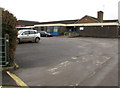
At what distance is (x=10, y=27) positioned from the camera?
627cm

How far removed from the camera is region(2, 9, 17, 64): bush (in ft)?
19.9

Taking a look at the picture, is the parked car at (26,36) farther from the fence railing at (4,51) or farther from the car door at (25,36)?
the fence railing at (4,51)

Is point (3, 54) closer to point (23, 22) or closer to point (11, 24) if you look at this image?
point (11, 24)

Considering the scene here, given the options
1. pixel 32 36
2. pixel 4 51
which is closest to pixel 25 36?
pixel 32 36

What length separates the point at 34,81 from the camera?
4770 millimetres

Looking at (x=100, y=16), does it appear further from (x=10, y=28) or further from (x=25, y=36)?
(x=10, y=28)

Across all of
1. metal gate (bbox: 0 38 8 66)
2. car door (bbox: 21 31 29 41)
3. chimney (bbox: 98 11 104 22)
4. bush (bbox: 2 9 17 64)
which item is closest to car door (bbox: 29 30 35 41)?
car door (bbox: 21 31 29 41)

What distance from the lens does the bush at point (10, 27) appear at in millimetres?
6055

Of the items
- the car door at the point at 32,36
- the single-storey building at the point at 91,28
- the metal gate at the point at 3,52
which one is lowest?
the metal gate at the point at 3,52

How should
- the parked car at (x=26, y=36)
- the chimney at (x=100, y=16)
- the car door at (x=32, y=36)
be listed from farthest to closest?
the chimney at (x=100, y=16), the car door at (x=32, y=36), the parked car at (x=26, y=36)

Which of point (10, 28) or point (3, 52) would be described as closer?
point (3, 52)

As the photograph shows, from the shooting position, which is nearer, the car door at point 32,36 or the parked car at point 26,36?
the parked car at point 26,36

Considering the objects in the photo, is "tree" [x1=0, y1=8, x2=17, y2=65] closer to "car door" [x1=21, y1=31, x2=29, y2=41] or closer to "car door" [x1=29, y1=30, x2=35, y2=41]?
"car door" [x1=21, y1=31, x2=29, y2=41]

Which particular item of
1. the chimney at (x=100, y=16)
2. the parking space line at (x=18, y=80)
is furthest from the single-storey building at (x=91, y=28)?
the parking space line at (x=18, y=80)
